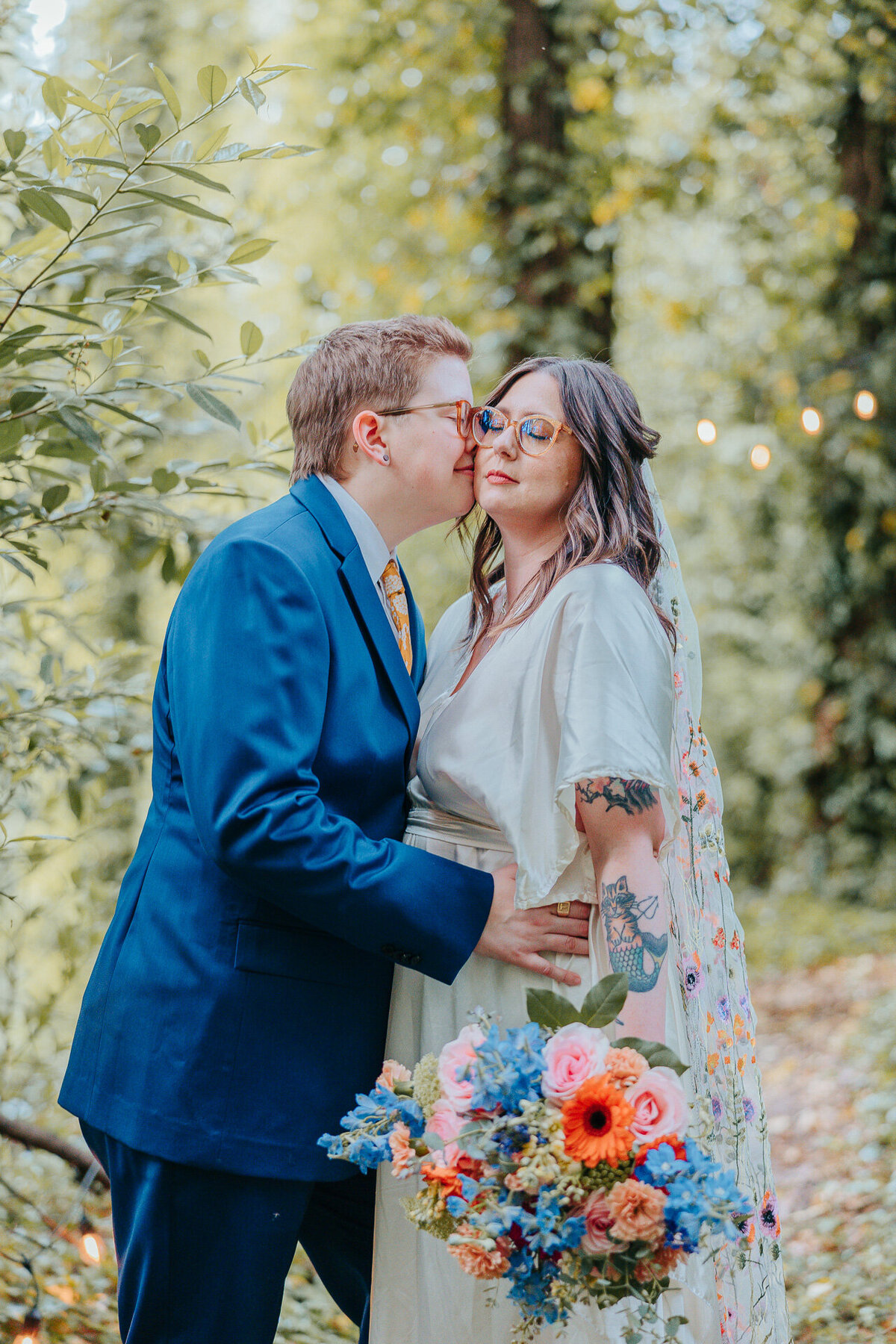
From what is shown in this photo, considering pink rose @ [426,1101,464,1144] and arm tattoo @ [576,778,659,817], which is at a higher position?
arm tattoo @ [576,778,659,817]

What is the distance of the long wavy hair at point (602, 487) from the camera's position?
1937 mm

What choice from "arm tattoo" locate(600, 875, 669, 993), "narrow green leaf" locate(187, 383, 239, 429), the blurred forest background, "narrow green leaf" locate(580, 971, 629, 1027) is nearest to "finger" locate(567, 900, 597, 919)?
"arm tattoo" locate(600, 875, 669, 993)

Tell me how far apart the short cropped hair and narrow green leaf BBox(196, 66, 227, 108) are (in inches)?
17.2

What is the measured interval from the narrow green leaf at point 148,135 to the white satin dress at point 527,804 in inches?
37.9

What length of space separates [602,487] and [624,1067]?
1031 mm

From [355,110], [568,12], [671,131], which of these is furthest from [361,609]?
[671,131]

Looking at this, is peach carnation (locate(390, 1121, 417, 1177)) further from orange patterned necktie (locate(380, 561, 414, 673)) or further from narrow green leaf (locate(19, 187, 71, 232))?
narrow green leaf (locate(19, 187, 71, 232))

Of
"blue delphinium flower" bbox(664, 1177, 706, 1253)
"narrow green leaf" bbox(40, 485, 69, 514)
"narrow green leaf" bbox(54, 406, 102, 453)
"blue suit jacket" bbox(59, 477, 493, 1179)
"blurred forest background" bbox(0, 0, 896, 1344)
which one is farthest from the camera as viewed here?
"blurred forest background" bbox(0, 0, 896, 1344)

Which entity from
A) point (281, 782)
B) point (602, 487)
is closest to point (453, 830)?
point (281, 782)

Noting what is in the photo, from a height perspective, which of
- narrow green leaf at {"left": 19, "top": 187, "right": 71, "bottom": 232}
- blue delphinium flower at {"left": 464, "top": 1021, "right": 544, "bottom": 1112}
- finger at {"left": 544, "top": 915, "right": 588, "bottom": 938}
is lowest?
blue delphinium flower at {"left": 464, "top": 1021, "right": 544, "bottom": 1112}

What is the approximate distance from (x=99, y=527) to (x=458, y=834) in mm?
1296

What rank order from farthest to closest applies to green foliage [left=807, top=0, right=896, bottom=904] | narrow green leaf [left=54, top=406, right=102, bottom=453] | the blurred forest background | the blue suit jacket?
1. green foliage [left=807, top=0, right=896, bottom=904]
2. the blurred forest background
3. narrow green leaf [left=54, top=406, right=102, bottom=453]
4. the blue suit jacket

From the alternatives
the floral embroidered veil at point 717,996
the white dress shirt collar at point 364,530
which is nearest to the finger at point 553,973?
the floral embroidered veil at point 717,996

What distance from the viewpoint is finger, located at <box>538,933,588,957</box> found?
5.92 ft
